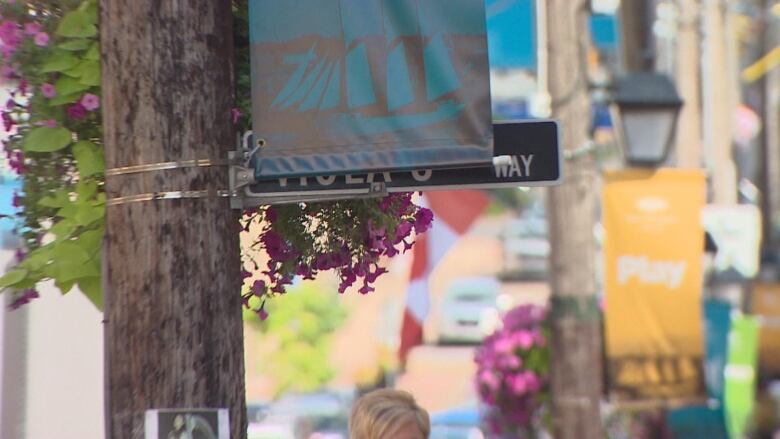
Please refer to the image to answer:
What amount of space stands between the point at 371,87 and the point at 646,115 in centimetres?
804

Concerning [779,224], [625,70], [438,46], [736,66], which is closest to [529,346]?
[625,70]

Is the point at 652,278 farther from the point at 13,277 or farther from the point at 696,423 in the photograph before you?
the point at 13,277

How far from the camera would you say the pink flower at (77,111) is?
3418 mm

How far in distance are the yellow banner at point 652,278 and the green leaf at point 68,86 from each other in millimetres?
8568

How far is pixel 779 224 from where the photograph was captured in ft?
76.1

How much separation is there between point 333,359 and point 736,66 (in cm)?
790

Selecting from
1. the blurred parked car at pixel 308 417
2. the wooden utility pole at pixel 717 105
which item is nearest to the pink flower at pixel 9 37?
the blurred parked car at pixel 308 417

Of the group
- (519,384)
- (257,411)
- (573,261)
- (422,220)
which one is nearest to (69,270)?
(422,220)

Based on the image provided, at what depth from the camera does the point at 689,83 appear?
17.6m

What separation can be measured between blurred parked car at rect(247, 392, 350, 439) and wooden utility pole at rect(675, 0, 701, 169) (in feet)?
20.4

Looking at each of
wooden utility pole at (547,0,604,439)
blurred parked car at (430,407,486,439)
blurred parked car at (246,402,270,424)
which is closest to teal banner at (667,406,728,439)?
blurred parked car at (430,407,486,439)

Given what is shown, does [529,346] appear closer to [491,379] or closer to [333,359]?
[491,379]

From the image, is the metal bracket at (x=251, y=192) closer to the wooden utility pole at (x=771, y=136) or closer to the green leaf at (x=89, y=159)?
the green leaf at (x=89, y=159)

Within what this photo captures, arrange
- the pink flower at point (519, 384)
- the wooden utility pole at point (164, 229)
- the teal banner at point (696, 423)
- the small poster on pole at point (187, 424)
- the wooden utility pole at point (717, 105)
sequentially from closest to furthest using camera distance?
the small poster on pole at point (187, 424), the wooden utility pole at point (164, 229), the pink flower at point (519, 384), the teal banner at point (696, 423), the wooden utility pole at point (717, 105)
